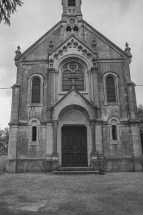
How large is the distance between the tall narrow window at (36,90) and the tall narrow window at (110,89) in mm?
6543

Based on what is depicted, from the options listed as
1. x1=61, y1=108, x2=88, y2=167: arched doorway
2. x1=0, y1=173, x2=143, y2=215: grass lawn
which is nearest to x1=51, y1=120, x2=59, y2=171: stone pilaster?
x1=61, y1=108, x2=88, y2=167: arched doorway

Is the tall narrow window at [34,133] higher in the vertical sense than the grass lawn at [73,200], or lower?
higher

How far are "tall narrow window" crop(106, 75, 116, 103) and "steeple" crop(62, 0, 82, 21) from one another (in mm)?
7791

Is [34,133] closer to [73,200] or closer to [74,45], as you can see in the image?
[74,45]

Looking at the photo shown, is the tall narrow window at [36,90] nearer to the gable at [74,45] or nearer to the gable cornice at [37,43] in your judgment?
the gable at [74,45]

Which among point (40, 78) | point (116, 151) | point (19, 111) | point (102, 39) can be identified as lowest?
point (116, 151)

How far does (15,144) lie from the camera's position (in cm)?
1741

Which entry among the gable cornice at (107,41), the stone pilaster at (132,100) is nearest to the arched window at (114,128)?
the stone pilaster at (132,100)

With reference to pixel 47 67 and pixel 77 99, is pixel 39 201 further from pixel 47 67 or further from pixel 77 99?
pixel 47 67

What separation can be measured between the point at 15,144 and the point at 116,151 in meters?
8.60

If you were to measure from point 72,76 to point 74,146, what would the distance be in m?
6.47

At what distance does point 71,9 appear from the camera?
22.8 m

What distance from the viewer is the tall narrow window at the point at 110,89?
62.6ft

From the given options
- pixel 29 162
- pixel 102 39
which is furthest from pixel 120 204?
pixel 102 39
